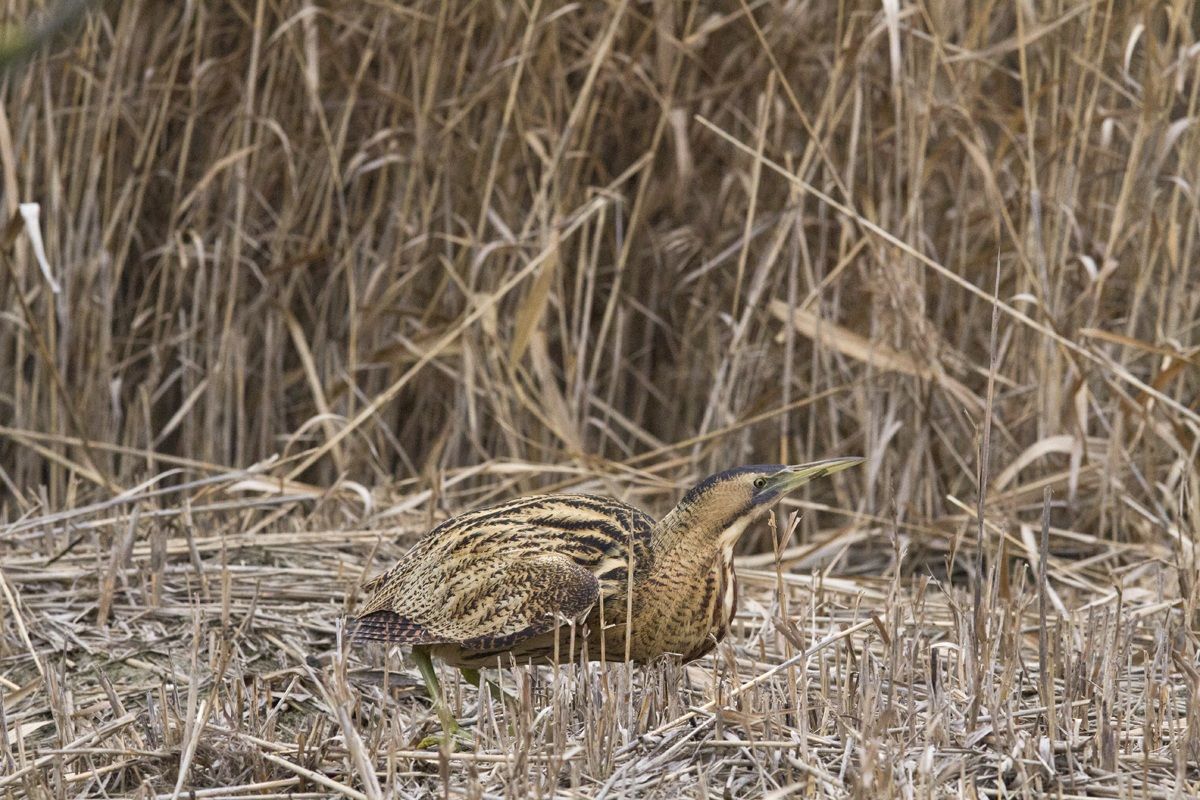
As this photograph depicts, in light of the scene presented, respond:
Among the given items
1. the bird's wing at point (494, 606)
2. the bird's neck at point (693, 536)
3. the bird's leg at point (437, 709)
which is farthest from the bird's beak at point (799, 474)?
the bird's leg at point (437, 709)

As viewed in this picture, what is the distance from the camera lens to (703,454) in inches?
207

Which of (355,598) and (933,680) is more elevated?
(933,680)

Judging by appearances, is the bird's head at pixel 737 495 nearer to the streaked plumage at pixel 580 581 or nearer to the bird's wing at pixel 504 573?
the streaked plumage at pixel 580 581

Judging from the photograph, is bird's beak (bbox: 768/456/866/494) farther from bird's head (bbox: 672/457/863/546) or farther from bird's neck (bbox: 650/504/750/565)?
bird's neck (bbox: 650/504/750/565)

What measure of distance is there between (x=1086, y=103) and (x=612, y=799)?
370 cm

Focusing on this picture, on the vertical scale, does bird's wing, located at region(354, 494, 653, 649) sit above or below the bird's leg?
above

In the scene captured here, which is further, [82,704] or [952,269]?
[952,269]

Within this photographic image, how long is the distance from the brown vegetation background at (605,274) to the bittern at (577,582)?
43.1 inches

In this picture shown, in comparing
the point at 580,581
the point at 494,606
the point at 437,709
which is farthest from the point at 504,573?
the point at 437,709

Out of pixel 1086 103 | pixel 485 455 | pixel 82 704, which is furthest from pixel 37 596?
pixel 1086 103

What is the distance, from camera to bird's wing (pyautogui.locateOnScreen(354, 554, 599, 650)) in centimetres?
300

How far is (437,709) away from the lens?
2977mm

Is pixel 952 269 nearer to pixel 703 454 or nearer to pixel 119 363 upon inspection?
pixel 703 454

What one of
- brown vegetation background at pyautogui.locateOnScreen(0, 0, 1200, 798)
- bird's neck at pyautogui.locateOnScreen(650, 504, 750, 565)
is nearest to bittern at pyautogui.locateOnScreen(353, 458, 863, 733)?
bird's neck at pyautogui.locateOnScreen(650, 504, 750, 565)
